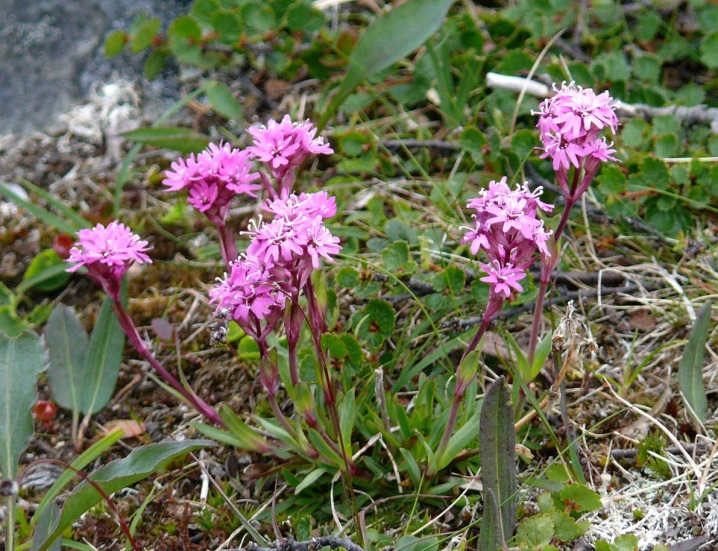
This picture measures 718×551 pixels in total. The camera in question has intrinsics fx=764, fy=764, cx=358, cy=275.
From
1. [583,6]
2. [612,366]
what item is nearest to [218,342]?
[612,366]

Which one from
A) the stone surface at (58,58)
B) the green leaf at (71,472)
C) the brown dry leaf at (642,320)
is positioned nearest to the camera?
the green leaf at (71,472)

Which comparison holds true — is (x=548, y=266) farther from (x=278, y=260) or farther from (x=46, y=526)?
(x=46, y=526)

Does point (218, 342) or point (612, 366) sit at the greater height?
point (218, 342)

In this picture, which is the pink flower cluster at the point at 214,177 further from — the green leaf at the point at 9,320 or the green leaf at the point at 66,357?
the green leaf at the point at 9,320

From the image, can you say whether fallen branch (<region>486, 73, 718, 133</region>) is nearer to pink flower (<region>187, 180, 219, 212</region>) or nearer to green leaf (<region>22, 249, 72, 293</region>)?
pink flower (<region>187, 180, 219, 212</region>)

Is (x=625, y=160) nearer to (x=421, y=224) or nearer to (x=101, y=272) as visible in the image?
(x=421, y=224)

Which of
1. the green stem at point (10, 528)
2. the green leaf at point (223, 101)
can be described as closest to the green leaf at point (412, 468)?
the green stem at point (10, 528)

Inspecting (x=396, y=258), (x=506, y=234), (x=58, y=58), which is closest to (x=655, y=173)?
(x=396, y=258)
